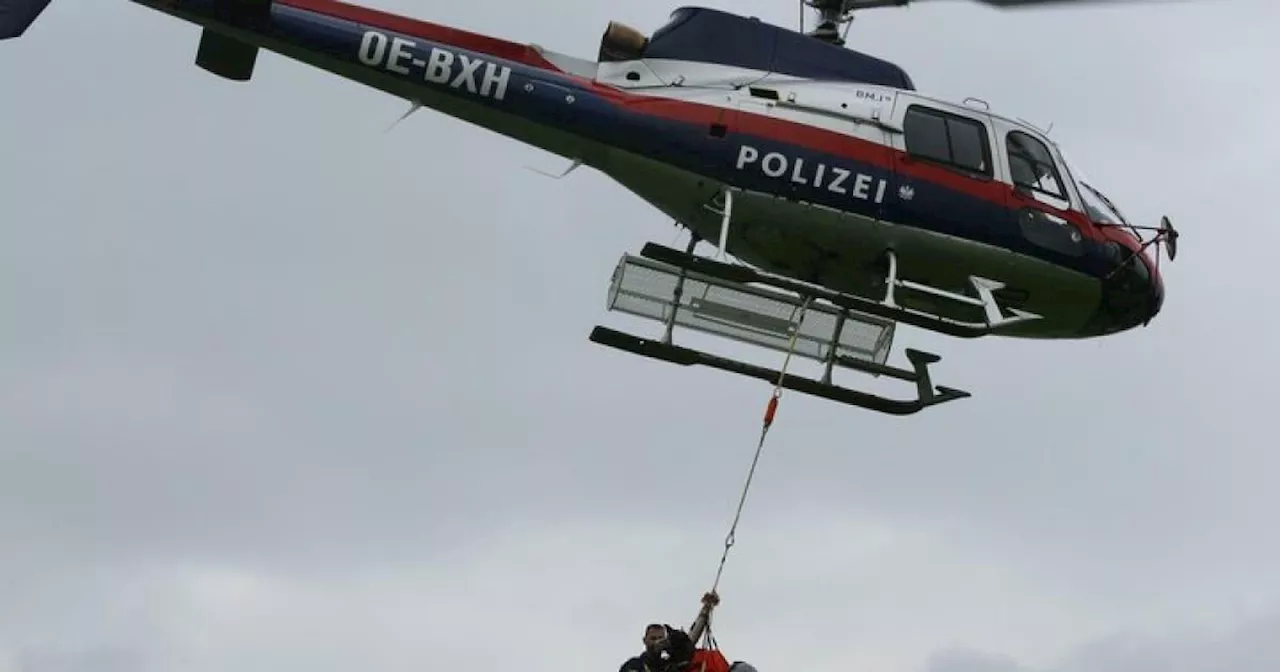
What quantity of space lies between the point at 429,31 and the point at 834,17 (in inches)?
145

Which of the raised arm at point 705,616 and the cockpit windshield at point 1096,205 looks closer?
the raised arm at point 705,616

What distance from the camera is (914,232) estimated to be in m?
20.2

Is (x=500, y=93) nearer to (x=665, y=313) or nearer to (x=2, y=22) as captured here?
(x=665, y=313)

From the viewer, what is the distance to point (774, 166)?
2003 cm

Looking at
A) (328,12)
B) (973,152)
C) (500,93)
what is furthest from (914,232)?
(328,12)

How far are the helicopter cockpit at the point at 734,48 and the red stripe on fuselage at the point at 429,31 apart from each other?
81cm

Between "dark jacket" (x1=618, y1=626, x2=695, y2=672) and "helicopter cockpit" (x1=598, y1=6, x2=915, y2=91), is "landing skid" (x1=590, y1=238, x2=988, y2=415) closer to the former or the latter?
"helicopter cockpit" (x1=598, y1=6, x2=915, y2=91)

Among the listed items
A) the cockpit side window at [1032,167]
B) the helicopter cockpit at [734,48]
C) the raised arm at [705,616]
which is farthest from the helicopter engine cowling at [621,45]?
the raised arm at [705,616]

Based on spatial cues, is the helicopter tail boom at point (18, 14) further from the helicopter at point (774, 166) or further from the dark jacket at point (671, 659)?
the dark jacket at point (671, 659)

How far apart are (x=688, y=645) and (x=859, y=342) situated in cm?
596

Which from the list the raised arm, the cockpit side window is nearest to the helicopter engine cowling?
the cockpit side window

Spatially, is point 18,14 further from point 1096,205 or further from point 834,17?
point 1096,205

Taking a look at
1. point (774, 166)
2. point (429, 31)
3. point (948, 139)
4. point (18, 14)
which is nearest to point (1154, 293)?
point (948, 139)

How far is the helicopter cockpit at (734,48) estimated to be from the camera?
20.6 meters
